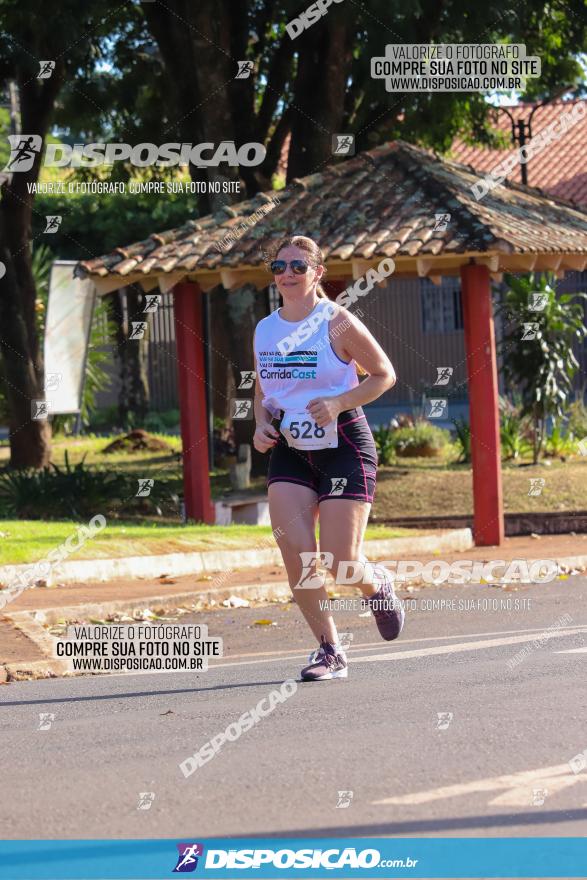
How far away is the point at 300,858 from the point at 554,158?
1337 inches

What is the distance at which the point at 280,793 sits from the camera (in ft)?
17.4

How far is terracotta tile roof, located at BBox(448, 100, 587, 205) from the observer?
35438 millimetres

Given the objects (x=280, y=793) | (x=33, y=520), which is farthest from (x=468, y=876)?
(x=33, y=520)

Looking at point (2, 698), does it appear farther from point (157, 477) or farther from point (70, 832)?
point (157, 477)

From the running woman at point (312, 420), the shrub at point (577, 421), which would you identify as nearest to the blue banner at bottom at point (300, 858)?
the running woman at point (312, 420)

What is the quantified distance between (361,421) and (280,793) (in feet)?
8.76

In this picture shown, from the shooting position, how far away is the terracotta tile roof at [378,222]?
1548 centimetres

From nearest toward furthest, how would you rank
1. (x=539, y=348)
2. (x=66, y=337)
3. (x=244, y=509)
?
(x=244, y=509) < (x=66, y=337) < (x=539, y=348)

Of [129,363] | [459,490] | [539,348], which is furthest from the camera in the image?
[129,363]

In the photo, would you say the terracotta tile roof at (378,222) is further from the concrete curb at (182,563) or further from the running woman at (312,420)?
the running woman at (312,420)

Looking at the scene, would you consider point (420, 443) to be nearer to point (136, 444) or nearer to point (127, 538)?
point (136, 444)

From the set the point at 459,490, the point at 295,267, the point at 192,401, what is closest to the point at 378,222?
the point at 192,401

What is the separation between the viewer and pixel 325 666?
25.4ft

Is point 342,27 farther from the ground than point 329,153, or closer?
farther from the ground
